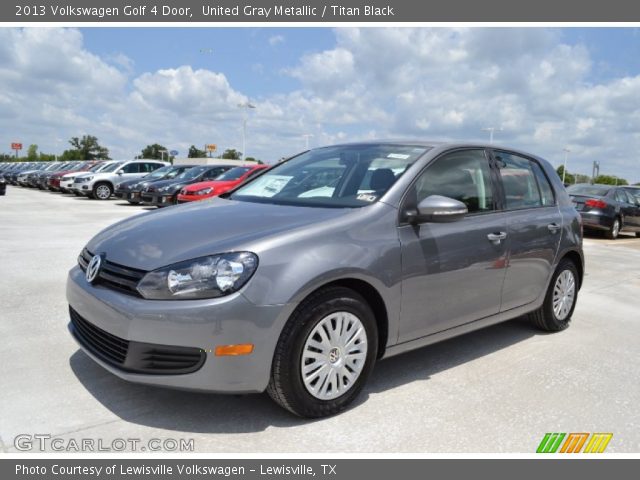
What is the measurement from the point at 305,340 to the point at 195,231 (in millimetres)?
893

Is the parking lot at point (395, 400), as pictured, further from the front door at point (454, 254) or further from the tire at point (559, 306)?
the front door at point (454, 254)

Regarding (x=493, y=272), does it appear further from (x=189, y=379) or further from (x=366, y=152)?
(x=189, y=379)

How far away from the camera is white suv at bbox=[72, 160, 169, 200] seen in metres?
22.4

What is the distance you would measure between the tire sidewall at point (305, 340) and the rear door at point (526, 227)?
1497 millimetres

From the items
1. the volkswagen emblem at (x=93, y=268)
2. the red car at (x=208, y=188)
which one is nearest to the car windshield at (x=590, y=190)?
the red car at (x=208, y=188)

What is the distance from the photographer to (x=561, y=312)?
526cm

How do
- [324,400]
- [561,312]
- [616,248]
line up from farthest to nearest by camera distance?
1. [616,248]
2. [561,312]
3. [324,400]

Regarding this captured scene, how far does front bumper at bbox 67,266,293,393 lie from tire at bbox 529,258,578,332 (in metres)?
3.03

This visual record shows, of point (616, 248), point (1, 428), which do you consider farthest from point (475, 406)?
point (616, 248)

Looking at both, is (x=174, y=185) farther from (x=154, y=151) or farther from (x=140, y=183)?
(x=154, y=151)

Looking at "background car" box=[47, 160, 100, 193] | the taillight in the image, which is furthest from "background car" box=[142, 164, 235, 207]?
the taillight

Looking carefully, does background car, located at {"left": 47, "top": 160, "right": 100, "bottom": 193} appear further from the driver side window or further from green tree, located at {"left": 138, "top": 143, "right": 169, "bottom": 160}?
green tree, located at {"left": 138, "top": 143, "right": 169, "bottom": 160}

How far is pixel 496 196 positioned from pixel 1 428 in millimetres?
3591

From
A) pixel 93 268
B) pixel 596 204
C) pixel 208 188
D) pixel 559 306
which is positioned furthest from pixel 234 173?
pixel 93 268
